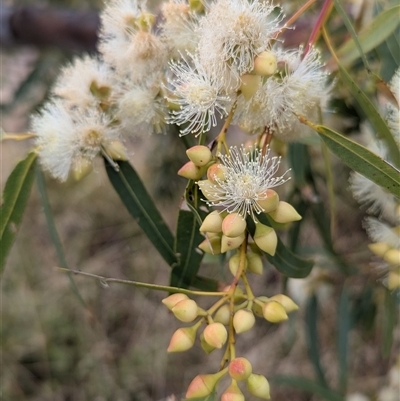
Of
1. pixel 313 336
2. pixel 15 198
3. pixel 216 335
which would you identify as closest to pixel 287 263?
pixel 216 335

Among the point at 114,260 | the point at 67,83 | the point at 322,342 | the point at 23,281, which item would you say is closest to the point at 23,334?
the point at 23,281

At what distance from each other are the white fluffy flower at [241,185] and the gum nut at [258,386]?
0.19 metres

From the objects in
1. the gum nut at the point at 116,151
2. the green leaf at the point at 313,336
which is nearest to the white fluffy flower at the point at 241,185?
the gum nut at the point at 116,151

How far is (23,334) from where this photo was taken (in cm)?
250

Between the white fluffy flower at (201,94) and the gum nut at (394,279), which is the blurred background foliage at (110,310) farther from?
the white fluffy flower at (201,94)

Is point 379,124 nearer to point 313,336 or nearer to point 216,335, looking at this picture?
point 216,335

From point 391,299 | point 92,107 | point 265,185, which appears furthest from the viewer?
point 391,299

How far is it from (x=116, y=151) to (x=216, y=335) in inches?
14.7

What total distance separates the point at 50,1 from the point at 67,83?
1.64 meters

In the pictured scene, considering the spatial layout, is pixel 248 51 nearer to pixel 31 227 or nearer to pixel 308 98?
pixel 308 98

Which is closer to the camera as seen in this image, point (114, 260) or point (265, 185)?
point (265, 185)

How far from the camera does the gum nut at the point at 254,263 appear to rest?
0.65m

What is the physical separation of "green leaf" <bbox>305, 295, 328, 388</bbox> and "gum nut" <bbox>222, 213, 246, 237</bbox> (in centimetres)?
90

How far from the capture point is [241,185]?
0.60m
